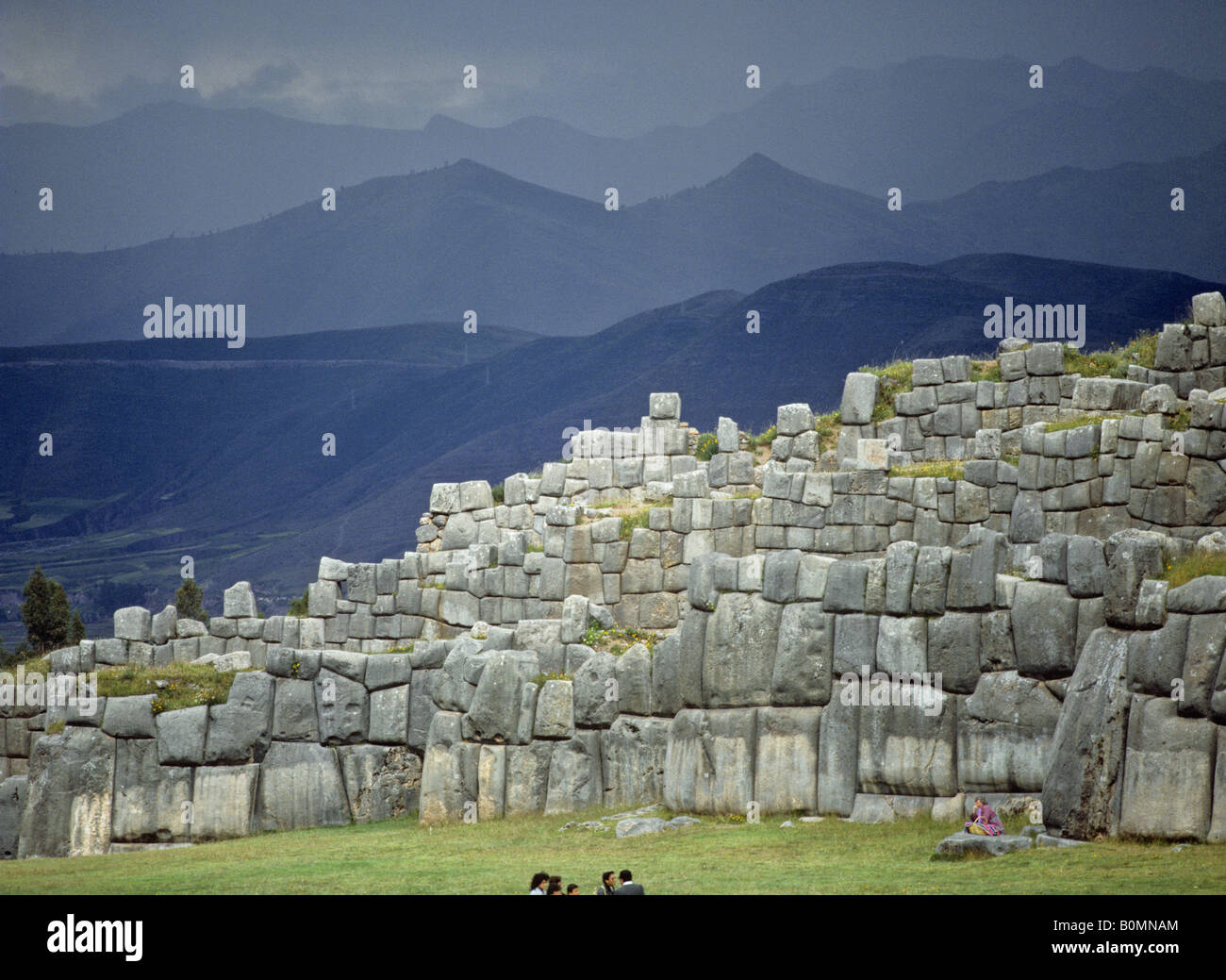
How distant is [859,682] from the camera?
971 inches

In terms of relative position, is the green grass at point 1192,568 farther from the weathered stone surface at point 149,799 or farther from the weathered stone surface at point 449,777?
the weathered stone surface at point 149,799

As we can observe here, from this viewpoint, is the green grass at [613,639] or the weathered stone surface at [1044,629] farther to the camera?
the green grass at [613,639]

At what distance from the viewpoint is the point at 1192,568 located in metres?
20.8

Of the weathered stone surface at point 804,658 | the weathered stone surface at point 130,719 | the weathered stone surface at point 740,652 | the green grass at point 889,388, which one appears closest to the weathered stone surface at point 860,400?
the green grass at point 889,388

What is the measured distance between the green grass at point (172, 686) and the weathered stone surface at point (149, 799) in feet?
3.12

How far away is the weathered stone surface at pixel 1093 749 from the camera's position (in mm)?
20203

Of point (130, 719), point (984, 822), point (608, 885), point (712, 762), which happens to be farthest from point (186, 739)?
point (984, 822)

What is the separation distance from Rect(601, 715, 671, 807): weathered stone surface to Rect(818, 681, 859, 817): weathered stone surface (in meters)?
3.30

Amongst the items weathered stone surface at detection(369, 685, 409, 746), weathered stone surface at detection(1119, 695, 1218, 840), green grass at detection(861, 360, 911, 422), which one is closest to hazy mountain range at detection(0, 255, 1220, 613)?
green grass at detection(861, 360, 911, 422)

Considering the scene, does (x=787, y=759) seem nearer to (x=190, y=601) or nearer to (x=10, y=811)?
(x=10, y=811)

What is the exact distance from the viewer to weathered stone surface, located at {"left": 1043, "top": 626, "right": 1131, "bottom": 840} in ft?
66.3

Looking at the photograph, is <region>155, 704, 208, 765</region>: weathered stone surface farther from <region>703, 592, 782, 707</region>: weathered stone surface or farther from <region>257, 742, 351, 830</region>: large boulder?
<region>703, 592, 782, 707</region>: weathered stone surface
